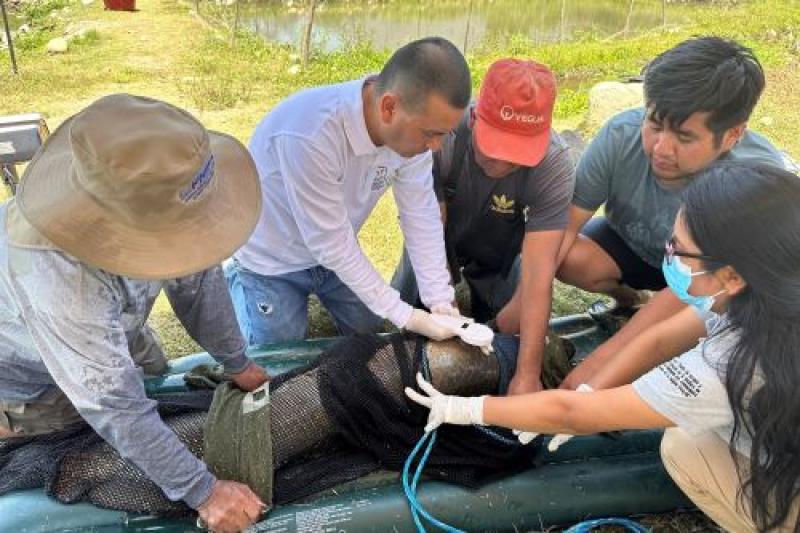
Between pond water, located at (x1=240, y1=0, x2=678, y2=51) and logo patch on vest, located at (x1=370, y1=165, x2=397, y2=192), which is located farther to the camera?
pond water, located at (x1=240, y1=0, x2=678, y2=51)

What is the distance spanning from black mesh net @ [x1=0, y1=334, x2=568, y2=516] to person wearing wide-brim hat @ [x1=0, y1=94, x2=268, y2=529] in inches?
11.5

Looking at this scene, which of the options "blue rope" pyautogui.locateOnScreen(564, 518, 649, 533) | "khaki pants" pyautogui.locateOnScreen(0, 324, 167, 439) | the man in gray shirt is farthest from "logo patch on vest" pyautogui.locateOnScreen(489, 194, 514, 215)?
"khaki pants" pyautogui.locateOnScreen(0, 324, 167, 439)

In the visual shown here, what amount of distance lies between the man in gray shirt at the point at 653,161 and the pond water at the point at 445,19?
8.24 meters

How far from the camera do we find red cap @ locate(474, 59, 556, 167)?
2.15m

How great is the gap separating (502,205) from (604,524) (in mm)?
1164

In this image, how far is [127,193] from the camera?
1299mm

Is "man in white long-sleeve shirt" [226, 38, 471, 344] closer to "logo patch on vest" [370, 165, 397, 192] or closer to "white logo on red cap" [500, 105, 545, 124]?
"logo patch on vest" [370, 165, 397, 192]

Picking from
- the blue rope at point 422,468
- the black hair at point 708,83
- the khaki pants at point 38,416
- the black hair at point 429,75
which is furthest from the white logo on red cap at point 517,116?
the khaki pants at point 38,416

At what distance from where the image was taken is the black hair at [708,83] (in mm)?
2092

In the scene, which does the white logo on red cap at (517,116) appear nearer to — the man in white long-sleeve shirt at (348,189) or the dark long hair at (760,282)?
the man in white long-sleeve shirt at (348,189)

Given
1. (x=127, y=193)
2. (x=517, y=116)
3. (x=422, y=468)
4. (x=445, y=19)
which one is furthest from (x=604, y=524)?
(x=445, y=19)

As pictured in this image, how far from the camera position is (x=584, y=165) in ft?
8.55

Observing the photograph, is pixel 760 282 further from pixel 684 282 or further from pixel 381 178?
pixel 381 178

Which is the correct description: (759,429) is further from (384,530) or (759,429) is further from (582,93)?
(582,93)
